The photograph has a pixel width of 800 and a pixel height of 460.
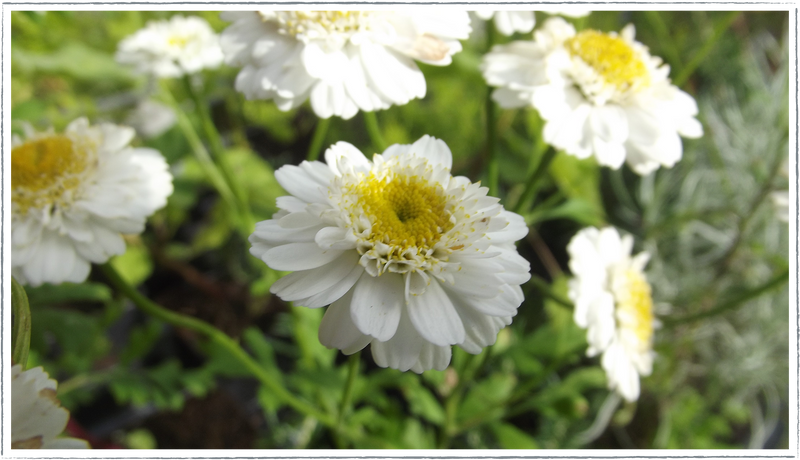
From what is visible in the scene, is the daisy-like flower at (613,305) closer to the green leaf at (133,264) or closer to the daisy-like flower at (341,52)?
the daisy-like flower at (341,52)

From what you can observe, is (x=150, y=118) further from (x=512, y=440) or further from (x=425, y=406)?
(x=512, y=440)

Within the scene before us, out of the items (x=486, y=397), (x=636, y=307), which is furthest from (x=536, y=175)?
(x=486, y=397)

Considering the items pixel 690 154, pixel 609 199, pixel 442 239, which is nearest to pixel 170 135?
pixel 442 239

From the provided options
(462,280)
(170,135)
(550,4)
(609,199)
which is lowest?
(609,199)

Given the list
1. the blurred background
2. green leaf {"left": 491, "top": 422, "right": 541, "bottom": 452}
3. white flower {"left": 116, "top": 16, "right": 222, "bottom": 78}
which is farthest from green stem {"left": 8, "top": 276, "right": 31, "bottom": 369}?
green leaf {"left": 491, "top": 422, "right": 541, "bottom": 452}

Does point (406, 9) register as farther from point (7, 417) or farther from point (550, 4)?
point (7, 417)

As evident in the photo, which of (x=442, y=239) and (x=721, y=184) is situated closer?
(x=442, y=239)
